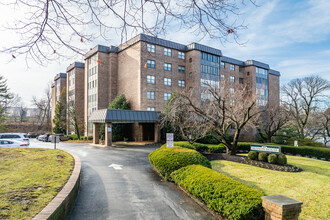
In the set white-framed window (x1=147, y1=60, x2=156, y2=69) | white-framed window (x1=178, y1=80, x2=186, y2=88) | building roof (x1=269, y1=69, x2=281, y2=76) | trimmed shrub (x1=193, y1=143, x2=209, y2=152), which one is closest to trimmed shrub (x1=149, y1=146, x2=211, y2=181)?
trimmed shrub (x1=193, y1=143, x2=209, y2=152)

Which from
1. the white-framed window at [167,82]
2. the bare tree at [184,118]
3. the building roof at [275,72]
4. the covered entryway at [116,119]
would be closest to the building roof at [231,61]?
the building roof at [275,72]

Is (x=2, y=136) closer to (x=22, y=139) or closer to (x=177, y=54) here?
(x=22, y=139)

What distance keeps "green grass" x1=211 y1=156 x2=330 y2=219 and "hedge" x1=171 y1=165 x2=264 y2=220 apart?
2.09 metres

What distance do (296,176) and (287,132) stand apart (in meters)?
24.4

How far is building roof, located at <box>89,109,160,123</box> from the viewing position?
26098 millimetres

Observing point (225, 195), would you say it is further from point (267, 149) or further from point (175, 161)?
point (267, 149)

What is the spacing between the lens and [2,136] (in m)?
22.8

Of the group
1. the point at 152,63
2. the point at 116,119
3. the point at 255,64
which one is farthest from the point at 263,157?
the point at 255,64

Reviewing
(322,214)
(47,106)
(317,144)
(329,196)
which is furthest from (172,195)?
(47,106)

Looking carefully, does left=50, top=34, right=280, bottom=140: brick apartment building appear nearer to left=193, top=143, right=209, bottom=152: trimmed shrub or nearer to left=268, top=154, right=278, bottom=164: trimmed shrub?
left=193, top=143, right=209, bottom=152: trimmed shrub

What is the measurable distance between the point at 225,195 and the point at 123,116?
74.2ft

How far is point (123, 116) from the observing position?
27219 millimetres

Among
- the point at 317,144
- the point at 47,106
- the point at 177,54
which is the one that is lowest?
the point at 317,144

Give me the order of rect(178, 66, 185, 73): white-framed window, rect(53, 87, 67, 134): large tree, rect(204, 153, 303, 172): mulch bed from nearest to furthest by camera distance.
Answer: rect(204, 153, 303, 172): mulch bed → rect(178, 66, 185, 73): white-framed window → rect(53, 87, 67, 134): large tree
